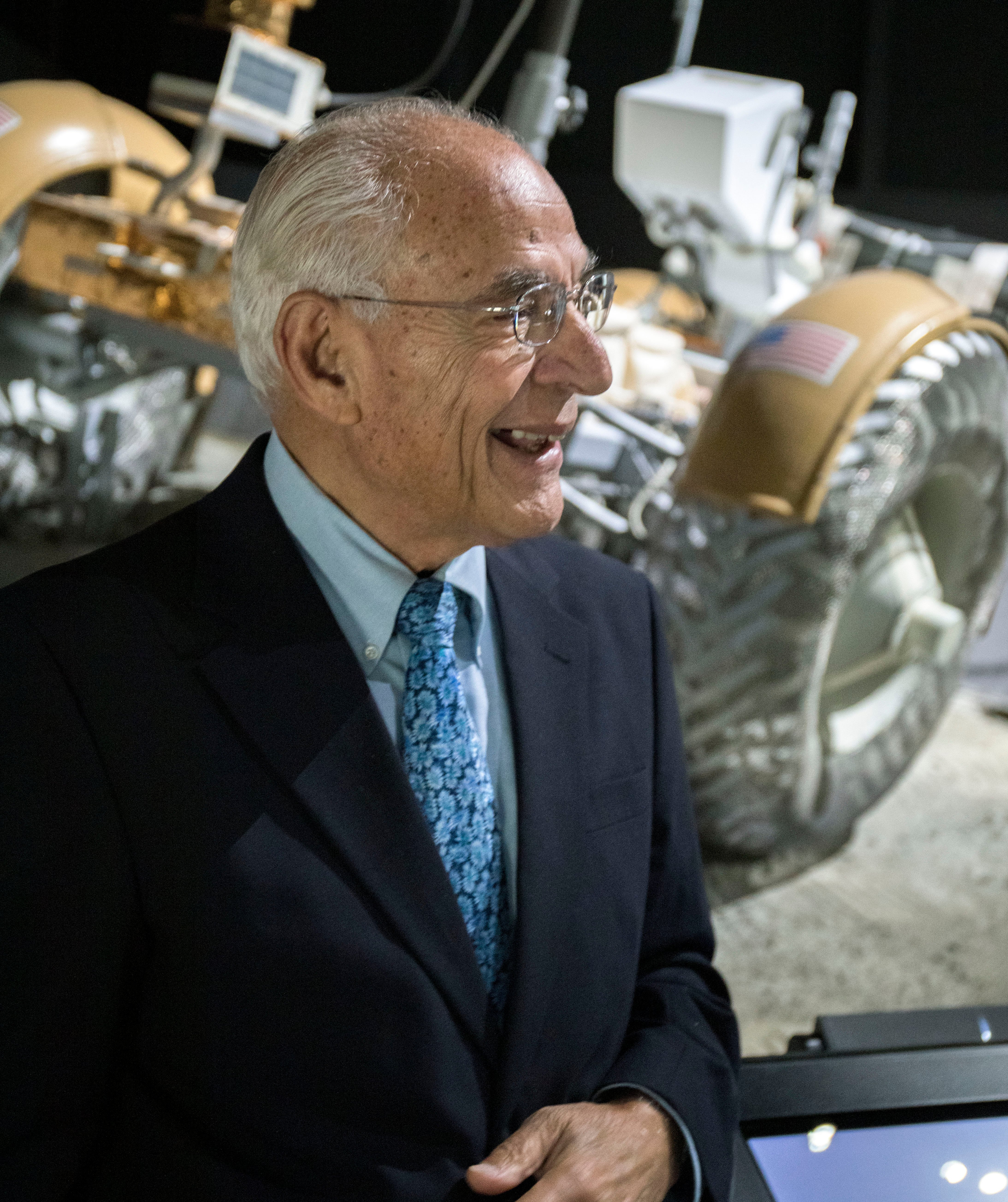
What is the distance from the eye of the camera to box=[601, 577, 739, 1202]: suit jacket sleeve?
1005 millimetres

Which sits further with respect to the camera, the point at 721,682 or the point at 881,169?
the point at 881,169

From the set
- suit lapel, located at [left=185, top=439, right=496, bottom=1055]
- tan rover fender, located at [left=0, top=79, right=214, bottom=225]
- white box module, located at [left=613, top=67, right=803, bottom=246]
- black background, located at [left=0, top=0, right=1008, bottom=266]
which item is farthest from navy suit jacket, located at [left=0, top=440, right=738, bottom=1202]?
white box module, located at [left=613, top=67, right=803, bottom=246]

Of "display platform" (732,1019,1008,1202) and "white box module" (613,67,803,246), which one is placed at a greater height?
"white box module" (613,67,803,246)

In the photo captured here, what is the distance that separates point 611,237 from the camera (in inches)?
97.8

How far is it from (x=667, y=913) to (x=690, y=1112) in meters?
0.21

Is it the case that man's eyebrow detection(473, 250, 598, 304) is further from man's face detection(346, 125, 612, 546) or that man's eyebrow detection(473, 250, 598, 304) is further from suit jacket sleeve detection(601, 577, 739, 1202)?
suit jacket sleeve detection(601, 577, 739, 1202)

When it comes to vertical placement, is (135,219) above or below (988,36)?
below

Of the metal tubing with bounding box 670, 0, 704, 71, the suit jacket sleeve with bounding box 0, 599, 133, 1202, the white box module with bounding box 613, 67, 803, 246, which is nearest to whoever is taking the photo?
the suit jacket sleeve with bounding box 0, 599, 133, 1202

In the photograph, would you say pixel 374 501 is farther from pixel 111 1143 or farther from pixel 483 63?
pixel 483 63

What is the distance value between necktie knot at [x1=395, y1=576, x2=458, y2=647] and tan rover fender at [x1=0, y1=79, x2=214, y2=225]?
1.48 meters

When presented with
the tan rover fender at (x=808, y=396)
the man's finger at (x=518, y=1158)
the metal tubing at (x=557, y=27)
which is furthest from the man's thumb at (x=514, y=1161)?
the metal tubing at (x=557, y=27)

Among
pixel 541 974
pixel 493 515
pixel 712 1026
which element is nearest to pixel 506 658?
pixel 493 515

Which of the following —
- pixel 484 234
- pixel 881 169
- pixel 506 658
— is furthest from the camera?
pixel 881 169

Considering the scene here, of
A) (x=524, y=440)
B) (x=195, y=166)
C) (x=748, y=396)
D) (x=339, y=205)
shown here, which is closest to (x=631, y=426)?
(x=748, y=396)
